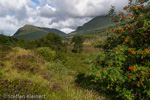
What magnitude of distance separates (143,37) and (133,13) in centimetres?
152

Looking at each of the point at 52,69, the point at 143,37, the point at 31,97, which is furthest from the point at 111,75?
the point at 52,69

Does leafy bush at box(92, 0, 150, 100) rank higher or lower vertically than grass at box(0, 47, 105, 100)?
higher

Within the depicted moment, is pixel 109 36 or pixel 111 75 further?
pixel 109 36

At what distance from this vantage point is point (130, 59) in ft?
12.9

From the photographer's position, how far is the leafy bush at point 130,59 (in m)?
3.40

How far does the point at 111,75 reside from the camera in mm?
3447

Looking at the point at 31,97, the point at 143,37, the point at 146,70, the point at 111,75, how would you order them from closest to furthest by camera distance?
the point at 31,97
the point at 146,70
the point at 111,75
the point at 143,37

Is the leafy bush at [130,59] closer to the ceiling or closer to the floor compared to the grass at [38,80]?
closer to the ceiling

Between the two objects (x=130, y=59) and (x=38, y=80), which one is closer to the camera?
(x=130, y=59)

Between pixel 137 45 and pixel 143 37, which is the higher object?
pixel 143 37

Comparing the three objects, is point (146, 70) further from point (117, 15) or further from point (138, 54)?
point (117, 15)

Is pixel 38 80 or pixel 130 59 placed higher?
pixel 130 59

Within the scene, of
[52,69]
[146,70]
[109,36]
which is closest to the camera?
[146,70]

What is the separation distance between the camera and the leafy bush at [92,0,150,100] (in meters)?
3.40
